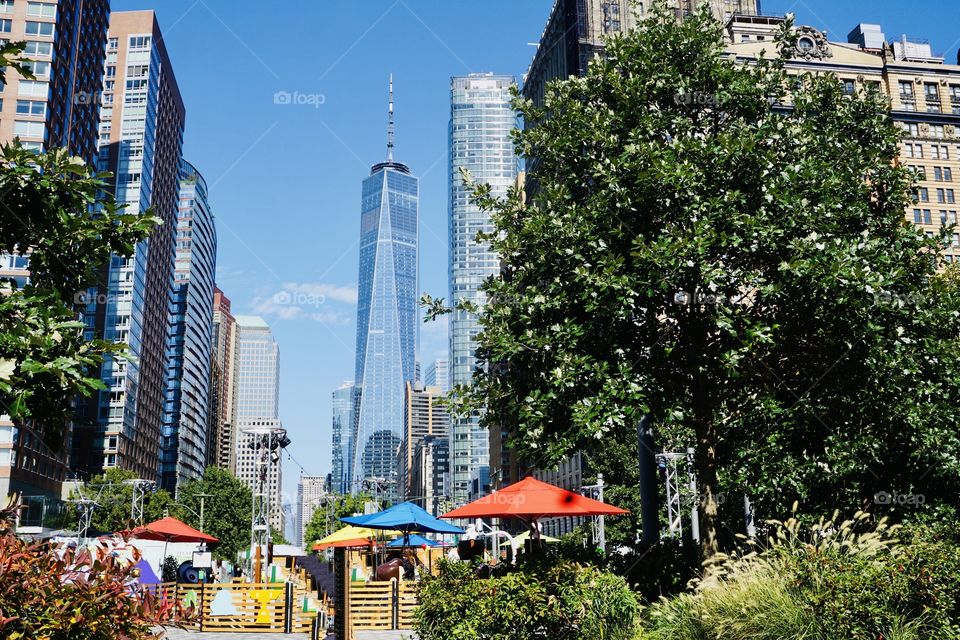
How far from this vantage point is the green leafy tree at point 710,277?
44.3 ft

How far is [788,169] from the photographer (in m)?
13.8

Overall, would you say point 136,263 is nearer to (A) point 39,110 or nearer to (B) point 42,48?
(A) point 39,110

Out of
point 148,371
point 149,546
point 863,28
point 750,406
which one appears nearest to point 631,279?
point 750,406

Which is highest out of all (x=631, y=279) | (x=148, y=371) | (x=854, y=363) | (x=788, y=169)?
(x=148, y=371)

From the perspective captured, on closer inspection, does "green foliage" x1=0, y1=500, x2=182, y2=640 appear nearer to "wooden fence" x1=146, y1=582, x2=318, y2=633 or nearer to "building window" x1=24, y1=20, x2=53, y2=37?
"wooden fence" x1=146, y1=582, x2=318, y2=633

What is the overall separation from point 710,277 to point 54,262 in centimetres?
911

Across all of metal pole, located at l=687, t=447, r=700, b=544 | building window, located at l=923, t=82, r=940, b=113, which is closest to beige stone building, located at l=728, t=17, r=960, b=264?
building window, located at l=923, t=82, r=940, b=113

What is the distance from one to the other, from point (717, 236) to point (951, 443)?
8.87m

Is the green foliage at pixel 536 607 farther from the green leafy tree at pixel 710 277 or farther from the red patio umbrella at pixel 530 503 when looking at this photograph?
the red patio umbrella at pixel 530 503

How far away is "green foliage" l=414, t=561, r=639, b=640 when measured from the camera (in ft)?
40.7

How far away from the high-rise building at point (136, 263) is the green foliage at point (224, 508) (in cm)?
2763

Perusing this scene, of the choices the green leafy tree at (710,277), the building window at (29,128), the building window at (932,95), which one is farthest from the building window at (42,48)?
the building window at (932,95)

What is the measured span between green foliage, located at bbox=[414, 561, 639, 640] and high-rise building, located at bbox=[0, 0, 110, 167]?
78552mm

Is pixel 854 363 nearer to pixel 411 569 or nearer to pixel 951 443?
pixel 951 443
